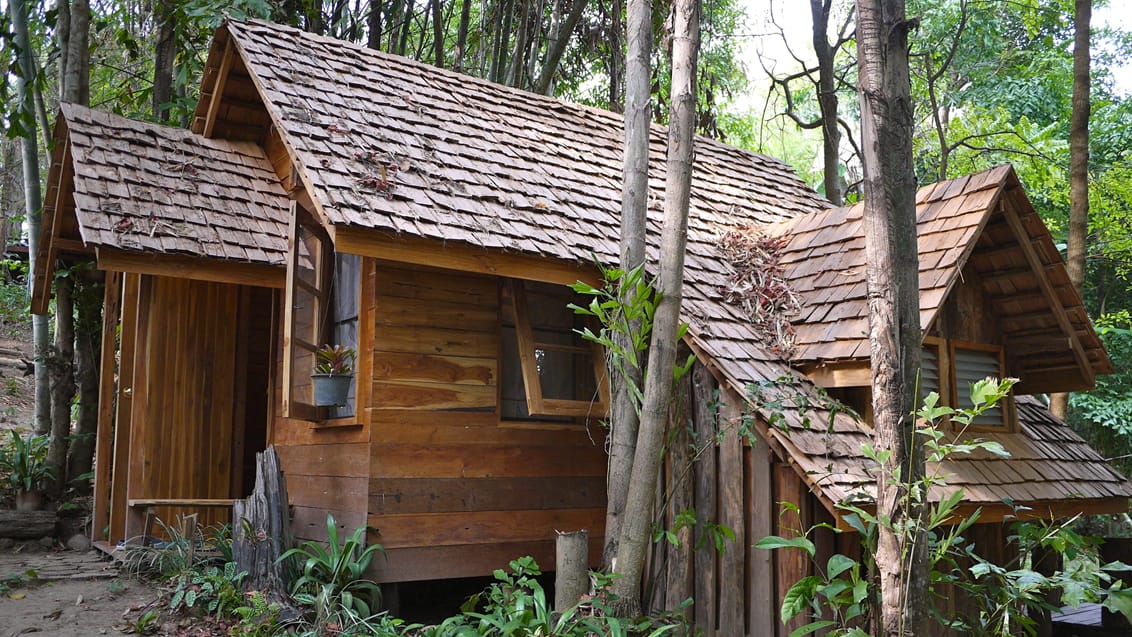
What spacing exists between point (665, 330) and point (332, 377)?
2.40 meters

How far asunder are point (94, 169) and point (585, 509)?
4.70m

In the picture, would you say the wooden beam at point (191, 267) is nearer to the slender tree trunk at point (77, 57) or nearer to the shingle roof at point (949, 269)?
the slender tree trunk at point (77, 57)

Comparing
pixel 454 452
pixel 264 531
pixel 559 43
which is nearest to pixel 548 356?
pixel 454 452

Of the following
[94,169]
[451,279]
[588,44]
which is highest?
[588,44]

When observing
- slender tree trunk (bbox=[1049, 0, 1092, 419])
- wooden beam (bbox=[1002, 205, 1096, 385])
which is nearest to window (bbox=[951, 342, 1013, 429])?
wooden beam (bbox=[1002, 205, 1096, 385])

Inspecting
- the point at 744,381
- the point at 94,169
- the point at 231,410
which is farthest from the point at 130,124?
the point at 744,381

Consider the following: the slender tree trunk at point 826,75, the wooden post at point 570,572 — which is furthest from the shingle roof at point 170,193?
the slender tree trunk at point 826,75

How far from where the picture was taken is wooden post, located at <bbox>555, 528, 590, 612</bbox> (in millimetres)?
5234

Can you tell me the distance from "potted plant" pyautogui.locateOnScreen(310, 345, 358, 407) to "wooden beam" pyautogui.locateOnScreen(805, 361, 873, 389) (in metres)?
3.22

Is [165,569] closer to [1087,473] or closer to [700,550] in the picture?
[700,550]

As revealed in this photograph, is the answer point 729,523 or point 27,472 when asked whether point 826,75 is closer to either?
point 729,523

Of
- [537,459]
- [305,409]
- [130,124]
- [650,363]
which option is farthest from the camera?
[130,124]

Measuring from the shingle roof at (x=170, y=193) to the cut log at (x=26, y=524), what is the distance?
3450 millimetres

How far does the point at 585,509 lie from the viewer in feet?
23.7
